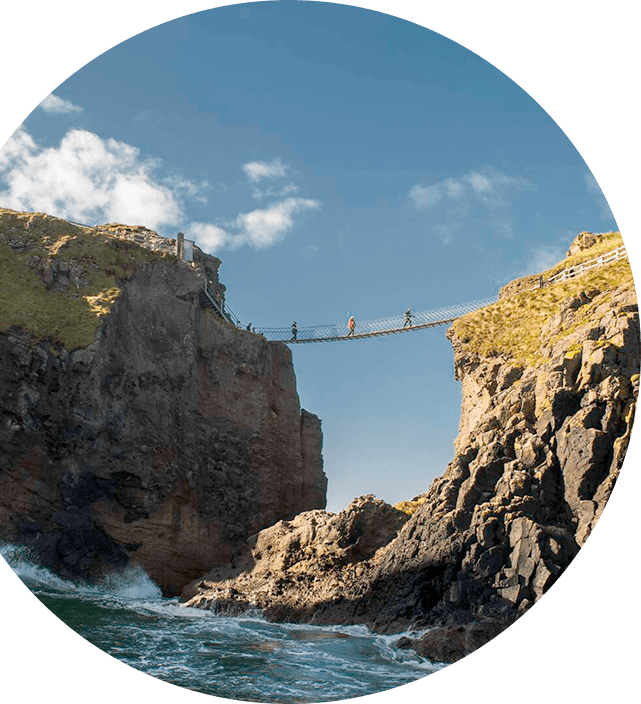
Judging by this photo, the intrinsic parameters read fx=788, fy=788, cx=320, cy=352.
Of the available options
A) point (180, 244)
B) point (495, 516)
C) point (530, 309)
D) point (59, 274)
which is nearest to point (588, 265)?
point (530, 309)

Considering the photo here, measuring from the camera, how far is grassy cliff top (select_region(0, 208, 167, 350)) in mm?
47156

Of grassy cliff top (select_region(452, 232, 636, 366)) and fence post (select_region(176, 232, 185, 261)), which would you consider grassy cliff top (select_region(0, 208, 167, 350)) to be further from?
grassy cliff top (select_region(452, 232, 636, 366))

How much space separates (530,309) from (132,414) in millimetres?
25249

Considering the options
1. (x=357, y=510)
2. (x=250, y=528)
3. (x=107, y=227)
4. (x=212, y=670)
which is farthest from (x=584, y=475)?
(x=107, y=227)

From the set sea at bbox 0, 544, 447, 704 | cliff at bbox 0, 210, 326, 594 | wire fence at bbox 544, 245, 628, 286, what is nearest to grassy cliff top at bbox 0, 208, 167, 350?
cliff at bbox 0, 210, 326, 594

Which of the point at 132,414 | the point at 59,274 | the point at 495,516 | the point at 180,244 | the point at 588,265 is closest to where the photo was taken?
the point at 495,516

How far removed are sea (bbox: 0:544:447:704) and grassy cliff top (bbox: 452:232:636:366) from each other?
19349mm

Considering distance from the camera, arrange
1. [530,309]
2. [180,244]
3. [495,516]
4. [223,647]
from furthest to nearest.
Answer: [180,244]
[530,309]
[495,516]
[223,647]

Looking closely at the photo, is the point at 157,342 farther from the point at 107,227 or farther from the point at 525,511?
the point at 525,511

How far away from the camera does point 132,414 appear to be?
48.5 metres

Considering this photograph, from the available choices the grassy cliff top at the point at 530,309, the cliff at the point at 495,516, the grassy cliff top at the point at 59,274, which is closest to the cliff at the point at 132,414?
the grassy cliff top at the point at 59,274

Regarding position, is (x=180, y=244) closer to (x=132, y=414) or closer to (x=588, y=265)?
(x=132, y=414)

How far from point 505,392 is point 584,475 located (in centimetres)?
807

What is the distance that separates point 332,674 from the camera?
27.4 m
